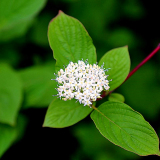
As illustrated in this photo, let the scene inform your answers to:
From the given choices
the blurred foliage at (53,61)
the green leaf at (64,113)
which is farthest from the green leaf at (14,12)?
the green leaf at (64,113)

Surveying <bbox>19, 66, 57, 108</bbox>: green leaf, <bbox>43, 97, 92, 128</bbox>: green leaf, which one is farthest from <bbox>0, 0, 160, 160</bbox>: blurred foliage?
<bbox>43, 97, 92, 128</bbox>: green leaf

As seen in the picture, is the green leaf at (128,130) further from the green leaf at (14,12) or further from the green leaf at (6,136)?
the green leaf at (14,12)

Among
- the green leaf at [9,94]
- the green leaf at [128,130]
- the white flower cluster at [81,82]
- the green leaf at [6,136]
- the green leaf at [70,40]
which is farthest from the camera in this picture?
the green leaf at [6,136]

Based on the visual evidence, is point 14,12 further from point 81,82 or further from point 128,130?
point 128,130

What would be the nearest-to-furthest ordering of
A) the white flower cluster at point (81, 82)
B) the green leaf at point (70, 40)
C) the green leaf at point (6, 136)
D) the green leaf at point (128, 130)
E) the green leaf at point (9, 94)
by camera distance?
the green leaf at point (128, 130), the white flower cluster at point (81, 82), the green leaf at point (70, 40), the green leaf at point (9, 94), the green leaf at point (6, 136)

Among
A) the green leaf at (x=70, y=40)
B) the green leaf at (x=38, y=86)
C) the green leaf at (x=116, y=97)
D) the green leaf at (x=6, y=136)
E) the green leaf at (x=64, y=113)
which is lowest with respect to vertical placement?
the green leaf at (x=6, y=136)

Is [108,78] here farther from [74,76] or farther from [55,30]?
[55,30]

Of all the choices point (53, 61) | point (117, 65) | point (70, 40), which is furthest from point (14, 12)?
point (117, 65)

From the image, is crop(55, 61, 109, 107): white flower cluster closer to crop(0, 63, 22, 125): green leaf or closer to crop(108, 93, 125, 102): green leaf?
crop(108, 93, 125, 102): green leaf
